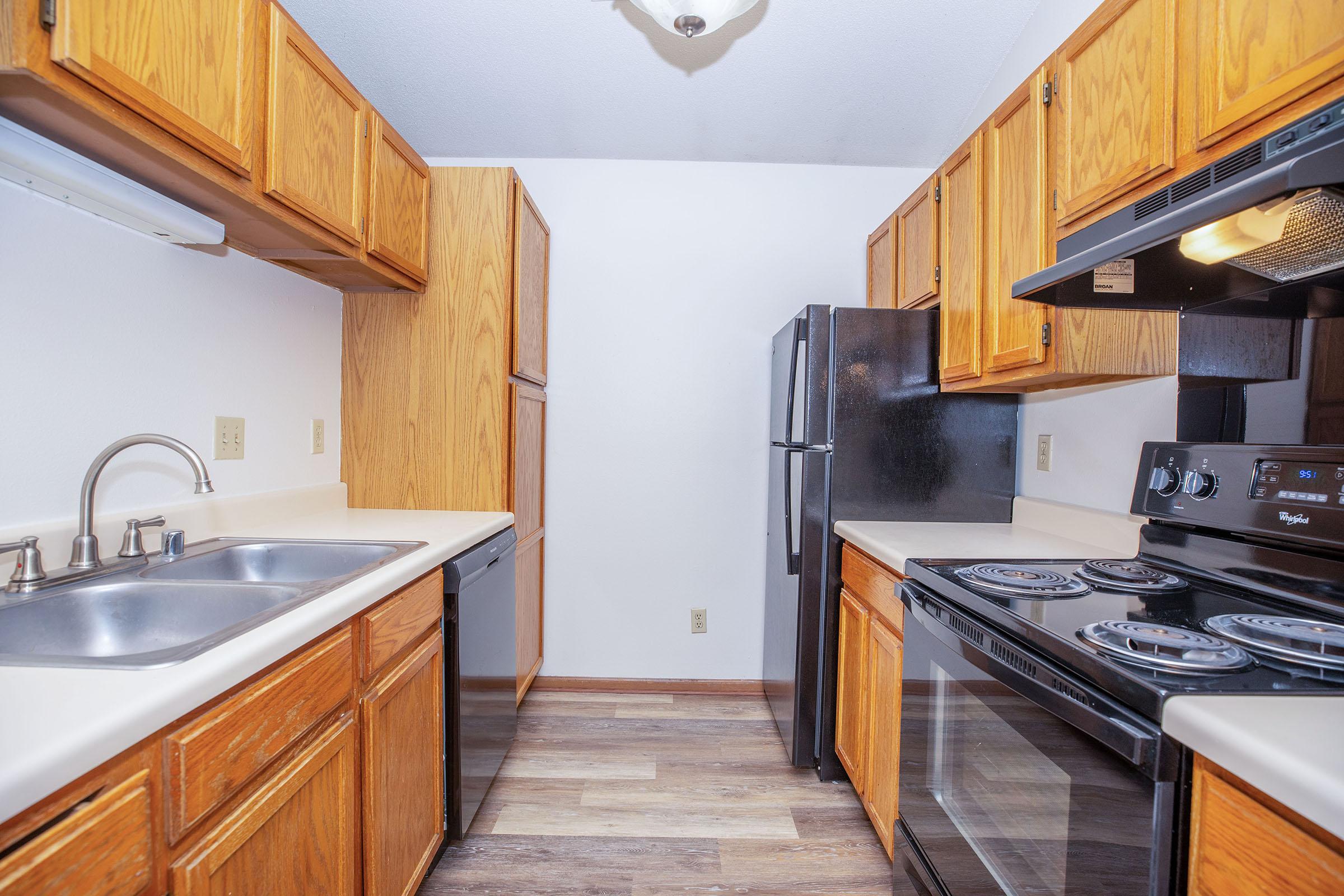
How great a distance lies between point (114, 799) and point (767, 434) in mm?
2417

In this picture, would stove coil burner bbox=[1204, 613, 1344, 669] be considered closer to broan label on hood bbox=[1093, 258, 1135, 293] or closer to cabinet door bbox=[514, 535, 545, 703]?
Answer: broan label on hood bbox=[1093, 258, 1135, 293]

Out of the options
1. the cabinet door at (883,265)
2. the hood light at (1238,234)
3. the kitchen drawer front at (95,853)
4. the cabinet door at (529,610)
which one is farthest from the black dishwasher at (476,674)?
the cabinet door at (883,265)

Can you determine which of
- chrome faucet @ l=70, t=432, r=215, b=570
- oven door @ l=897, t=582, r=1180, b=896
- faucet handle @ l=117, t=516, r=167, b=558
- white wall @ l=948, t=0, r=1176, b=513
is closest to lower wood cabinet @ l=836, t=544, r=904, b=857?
oven door @ l=897, t=582, r=1180, b=896

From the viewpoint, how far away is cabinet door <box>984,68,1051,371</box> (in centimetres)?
154

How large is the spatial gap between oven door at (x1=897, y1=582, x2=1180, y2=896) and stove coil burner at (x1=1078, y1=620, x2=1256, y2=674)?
68 mm

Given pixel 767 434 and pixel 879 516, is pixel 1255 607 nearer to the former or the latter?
pixel 879 516

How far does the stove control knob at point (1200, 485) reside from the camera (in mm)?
1270

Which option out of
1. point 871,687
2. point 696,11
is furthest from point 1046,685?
point 696,11

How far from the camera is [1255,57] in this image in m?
1.02

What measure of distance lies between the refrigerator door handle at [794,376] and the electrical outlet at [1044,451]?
796 mm

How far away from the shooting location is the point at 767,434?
2.79 m

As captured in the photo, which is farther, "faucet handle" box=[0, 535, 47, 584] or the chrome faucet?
the chrome faucet

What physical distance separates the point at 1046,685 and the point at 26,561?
1687mm

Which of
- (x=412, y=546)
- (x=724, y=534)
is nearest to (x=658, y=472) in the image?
(x=724, y=534)
